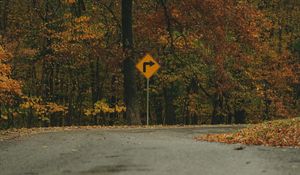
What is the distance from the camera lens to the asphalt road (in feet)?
33.4

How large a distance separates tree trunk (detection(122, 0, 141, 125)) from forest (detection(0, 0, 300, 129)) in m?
0.05

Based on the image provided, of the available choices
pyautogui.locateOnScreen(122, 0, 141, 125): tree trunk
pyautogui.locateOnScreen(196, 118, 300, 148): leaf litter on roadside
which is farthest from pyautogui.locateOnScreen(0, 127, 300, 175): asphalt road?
pyautogui.locateOnScreen(122, 0, 141, 125): tree trunk

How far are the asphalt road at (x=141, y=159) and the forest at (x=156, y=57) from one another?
14879 millimetres

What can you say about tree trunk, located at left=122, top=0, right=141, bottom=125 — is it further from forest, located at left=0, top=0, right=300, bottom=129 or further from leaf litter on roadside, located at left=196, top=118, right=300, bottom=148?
leaf litter on roadside, located at left=196, top=118, right=300, bottom=148

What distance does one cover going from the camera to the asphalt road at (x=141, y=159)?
10172 millimetres

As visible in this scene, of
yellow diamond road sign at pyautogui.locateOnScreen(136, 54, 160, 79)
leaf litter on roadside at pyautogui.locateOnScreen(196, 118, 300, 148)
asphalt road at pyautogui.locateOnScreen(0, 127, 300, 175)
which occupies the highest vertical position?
yellow diamond road sign at pyautogui.locateOnScreen(136, 54, 160, 79)

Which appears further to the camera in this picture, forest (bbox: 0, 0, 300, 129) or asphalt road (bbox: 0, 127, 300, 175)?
forest (bbox: 0, 0, 300, 129)

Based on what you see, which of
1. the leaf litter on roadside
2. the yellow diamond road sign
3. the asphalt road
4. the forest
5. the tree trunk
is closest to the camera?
the asphalt road

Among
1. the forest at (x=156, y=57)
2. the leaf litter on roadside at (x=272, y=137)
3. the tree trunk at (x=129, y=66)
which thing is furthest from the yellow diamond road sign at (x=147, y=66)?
the leaf litter on roadside at (x=272, y=137)

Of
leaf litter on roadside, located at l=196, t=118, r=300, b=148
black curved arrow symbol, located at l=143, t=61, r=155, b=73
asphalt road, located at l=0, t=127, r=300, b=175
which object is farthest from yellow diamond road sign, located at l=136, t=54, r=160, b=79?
asphalt road, located at l=0, t=127, r=300, b=175

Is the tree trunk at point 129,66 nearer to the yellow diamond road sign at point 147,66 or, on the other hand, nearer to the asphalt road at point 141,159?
the yellow diamond road sign at point 147,66

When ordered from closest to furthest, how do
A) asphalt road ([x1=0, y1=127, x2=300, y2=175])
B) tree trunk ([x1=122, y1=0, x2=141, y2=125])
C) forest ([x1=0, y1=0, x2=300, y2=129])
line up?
1. asphalt road ([x1=0, y1=127, x2=300, y2=175])
2. tree trunk ([x1=122, y1=0, x2=141, y2=125])
3. forest ([x1=0, y1=0, x2=300, y2=129])

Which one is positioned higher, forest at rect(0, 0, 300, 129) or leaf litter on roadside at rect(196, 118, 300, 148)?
forest at rect(0, 0, 300, 129)

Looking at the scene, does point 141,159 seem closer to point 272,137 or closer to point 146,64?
point 272,137
